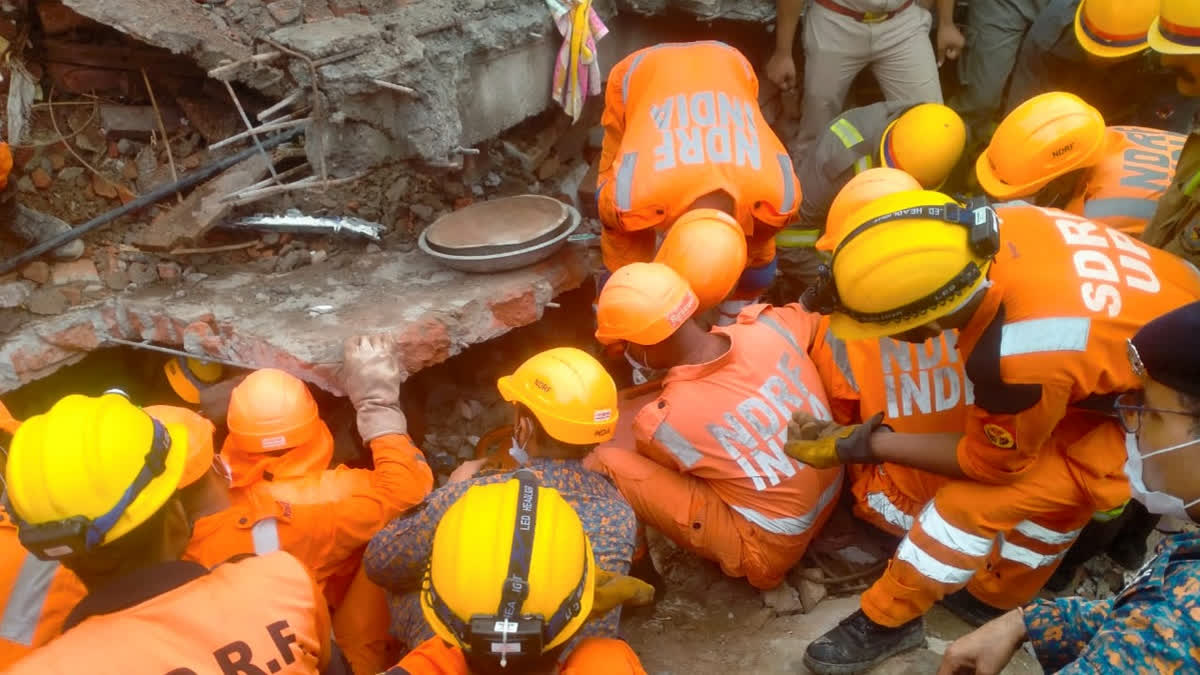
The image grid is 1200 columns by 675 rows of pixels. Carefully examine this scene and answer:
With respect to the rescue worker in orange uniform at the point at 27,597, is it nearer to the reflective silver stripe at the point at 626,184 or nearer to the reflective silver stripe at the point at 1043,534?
the reflective silver stripe at the point at 626,184

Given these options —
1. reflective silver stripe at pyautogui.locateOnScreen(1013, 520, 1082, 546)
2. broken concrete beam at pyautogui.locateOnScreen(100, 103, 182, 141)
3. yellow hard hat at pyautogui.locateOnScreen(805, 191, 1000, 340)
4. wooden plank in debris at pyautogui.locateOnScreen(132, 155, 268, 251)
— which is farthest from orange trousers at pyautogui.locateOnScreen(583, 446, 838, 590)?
broken concrete beam at pyautogui.locateOnScreen(100, 103, 182, 141)

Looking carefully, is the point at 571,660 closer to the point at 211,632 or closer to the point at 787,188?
the point at 211,632

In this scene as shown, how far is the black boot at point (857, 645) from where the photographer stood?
2.77m

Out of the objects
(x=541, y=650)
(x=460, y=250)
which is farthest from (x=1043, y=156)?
(x=541, y=650)

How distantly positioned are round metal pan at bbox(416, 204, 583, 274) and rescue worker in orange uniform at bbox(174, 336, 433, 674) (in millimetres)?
691

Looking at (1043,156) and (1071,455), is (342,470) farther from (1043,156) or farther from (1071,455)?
(1043,156)

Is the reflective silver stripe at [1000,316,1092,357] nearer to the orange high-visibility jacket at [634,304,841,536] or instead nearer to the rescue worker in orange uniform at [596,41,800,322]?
the orange high-visibility jacket at [634,304,841,536]

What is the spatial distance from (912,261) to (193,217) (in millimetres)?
3413

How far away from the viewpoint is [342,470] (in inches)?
111

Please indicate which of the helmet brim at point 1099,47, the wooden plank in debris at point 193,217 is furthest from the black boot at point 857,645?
the wooden plank in debris at point 193,217

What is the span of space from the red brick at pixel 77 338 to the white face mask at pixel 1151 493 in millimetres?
4095

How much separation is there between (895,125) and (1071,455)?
203cm

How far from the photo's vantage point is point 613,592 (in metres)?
2.11

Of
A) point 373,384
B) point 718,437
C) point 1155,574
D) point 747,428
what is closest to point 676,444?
point 718,437
